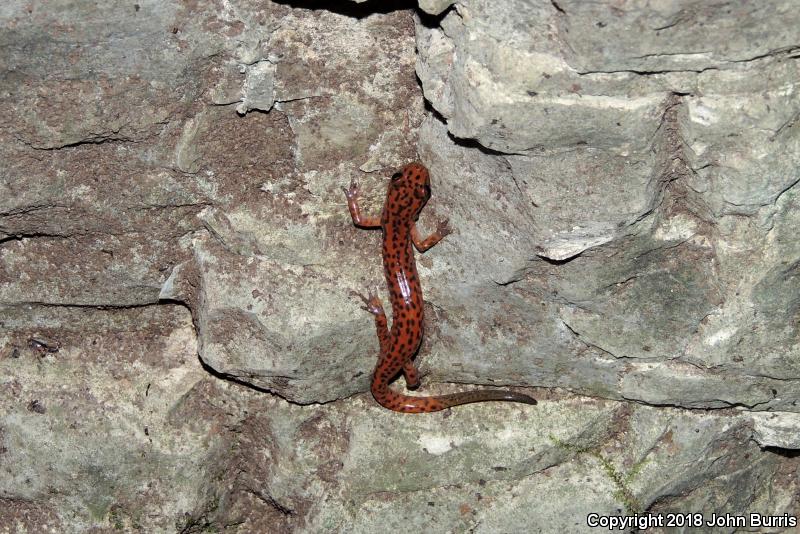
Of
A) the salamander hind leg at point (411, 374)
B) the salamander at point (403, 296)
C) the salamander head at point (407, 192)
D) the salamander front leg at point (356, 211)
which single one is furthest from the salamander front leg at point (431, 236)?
the salamander hind leg at point (411, 374)

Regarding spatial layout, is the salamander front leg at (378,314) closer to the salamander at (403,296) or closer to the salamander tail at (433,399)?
the salamander at (403,296)

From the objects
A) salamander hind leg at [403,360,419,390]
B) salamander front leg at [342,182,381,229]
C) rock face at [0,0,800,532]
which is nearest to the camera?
rock face at [0,0,800,532]

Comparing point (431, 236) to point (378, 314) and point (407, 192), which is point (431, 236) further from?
point (378, 314)

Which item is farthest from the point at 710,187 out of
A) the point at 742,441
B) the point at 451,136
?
the point at 742,441

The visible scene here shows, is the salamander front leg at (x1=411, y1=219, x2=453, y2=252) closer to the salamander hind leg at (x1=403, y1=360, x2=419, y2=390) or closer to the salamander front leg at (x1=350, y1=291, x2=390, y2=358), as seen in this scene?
the salamander front leg at (x1=350, y1=291, x2=390, y2=358)

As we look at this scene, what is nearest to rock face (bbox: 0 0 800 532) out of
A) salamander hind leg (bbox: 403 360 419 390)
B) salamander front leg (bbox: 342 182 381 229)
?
salamander front leg (bbox: 342 182 381 229)

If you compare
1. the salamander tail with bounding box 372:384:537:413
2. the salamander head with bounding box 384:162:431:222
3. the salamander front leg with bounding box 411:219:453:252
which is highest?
the salamander head with bounding box 384:162:431:222

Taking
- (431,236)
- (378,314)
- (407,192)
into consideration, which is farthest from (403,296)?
(407,192)
